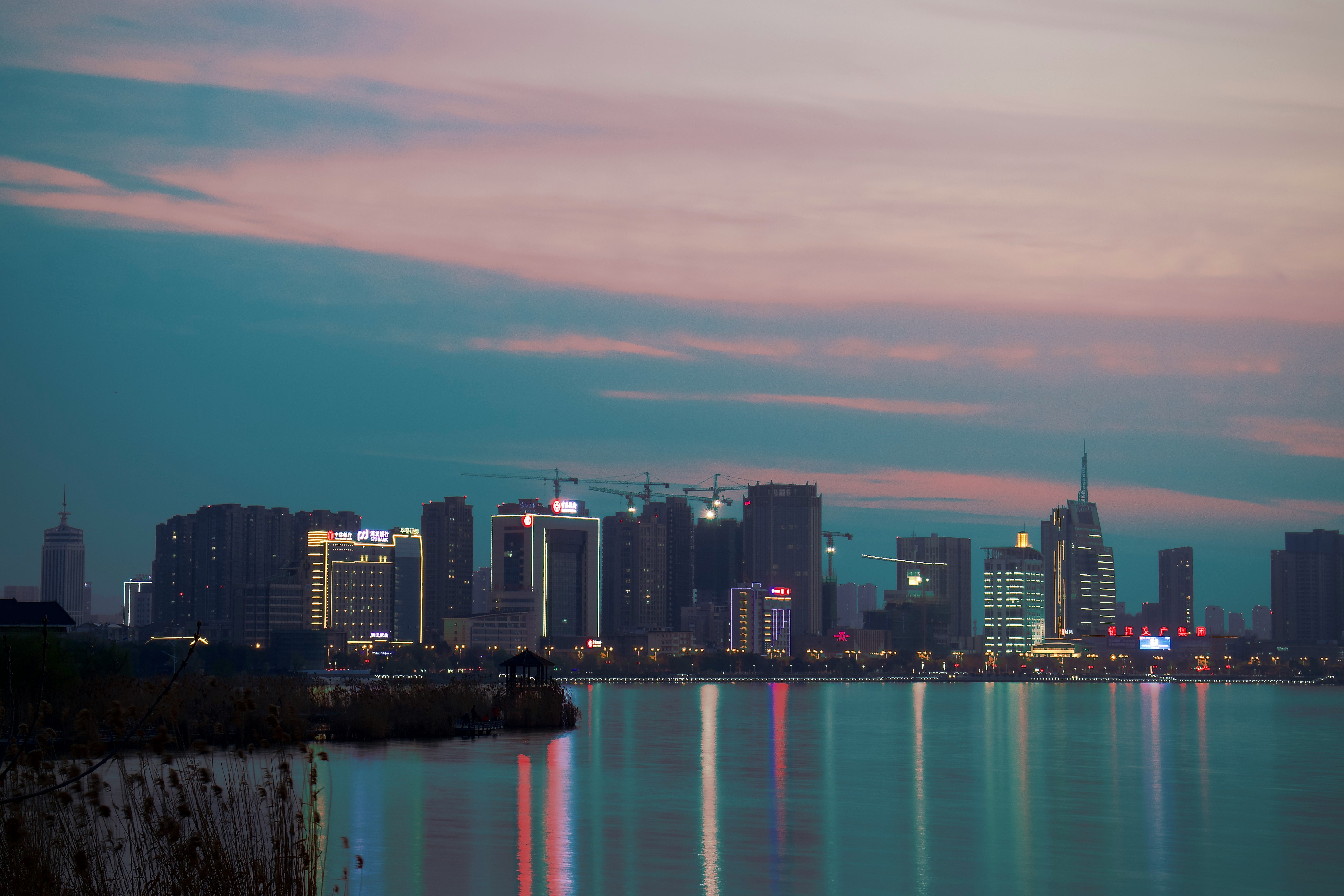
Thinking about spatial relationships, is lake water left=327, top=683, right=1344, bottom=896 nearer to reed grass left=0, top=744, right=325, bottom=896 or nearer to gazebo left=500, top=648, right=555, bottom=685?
gazebo left=500, top=648, right=555, bottom=685

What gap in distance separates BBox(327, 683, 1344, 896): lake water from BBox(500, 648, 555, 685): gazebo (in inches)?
172

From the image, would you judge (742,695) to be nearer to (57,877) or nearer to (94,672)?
(94,672)

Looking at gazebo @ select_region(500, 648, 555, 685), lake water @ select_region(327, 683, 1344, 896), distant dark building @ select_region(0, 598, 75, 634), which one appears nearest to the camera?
lake water @ select_region(327, 683, 1344, 896)

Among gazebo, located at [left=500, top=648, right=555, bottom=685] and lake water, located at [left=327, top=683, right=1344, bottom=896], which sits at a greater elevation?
gazebo, located at [left=500, top=648, right=555, bottom=685]

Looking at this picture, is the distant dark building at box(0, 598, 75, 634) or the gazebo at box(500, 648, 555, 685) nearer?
the distant dark building at box(0, 598, 75, 634)

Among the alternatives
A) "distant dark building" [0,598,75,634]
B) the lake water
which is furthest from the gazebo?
"distant dark building" [0,598,75,634]

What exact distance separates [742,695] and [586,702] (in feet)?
154

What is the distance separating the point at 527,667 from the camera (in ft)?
265

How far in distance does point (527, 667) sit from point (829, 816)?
41.1 m

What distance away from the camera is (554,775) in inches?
1989

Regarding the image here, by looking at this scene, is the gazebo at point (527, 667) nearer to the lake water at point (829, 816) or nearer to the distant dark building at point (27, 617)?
the lake water at point (829, 816)

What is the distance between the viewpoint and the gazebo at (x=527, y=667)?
79438 mm

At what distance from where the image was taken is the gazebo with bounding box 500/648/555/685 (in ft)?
261

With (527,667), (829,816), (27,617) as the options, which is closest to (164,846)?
(829,816)
